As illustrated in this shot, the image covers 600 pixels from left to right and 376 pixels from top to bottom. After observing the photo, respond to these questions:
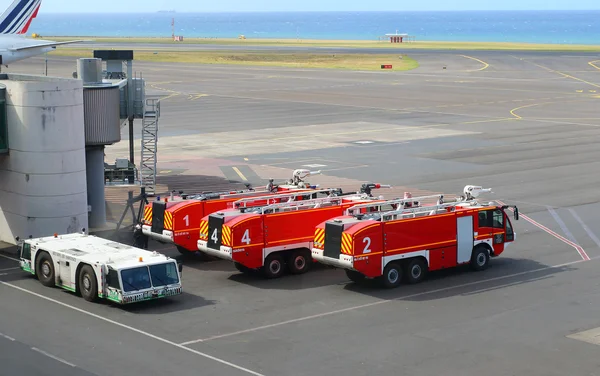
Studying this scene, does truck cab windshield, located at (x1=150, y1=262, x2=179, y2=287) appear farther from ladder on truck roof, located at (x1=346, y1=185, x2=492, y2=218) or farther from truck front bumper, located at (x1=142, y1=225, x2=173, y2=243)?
ladder on truck roof, located at (x1=346, y1=185, x2=492, y2=218)

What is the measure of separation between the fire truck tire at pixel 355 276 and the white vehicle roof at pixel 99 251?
270 inches

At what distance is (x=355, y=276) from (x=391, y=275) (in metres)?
1.44

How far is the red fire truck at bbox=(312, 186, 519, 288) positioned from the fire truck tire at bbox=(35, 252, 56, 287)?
9.56 m

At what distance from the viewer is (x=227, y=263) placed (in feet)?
125

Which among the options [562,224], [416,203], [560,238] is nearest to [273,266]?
[416,203]

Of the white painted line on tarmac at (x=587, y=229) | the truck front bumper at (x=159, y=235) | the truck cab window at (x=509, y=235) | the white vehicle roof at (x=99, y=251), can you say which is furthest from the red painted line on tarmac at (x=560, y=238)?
the white vehicle roof at (x=99, y=251)

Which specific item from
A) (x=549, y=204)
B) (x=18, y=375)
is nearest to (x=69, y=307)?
(x=18, y=375)

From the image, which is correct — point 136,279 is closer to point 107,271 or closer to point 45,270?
point 107,271

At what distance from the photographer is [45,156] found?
38938mm

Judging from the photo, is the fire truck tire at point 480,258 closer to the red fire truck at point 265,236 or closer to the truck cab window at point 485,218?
the truck cab window at point 485,218

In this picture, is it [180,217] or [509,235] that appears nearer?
[180,217]

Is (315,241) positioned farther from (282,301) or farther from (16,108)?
(16,108)

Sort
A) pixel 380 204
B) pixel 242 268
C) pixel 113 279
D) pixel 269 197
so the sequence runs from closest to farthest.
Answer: pixel 113 279, pixel 242 268, pixel 380 204, pixel 269 197

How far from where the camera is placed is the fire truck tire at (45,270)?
1313 inches
